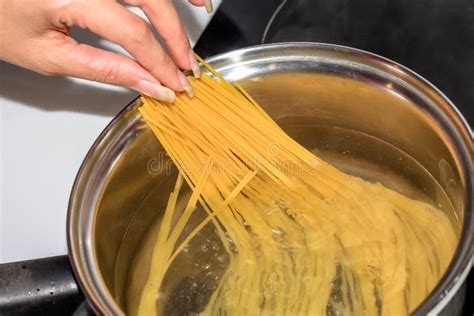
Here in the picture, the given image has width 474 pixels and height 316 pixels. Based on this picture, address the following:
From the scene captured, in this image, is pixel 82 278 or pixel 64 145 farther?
pixel 64 145

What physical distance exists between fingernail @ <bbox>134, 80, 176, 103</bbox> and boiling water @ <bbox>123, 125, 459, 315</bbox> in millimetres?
157

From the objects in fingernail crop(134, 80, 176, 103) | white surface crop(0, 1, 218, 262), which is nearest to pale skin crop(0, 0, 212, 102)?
fingernail crop(134, 80, 176, 103)

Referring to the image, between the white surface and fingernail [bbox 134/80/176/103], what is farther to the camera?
the white surface

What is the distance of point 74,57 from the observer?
3.11 feet

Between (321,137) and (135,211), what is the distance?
281 mm

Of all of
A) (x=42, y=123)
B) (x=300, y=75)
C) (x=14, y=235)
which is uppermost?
(x=300, y=75)

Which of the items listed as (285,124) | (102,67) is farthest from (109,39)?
(285,124)

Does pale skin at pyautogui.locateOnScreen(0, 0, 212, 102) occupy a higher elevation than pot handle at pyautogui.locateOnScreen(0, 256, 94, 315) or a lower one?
higher

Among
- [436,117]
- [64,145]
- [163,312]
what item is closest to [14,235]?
[64,145]

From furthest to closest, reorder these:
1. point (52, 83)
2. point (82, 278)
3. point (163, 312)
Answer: point (52, 83) → point (163, 312) → point (82, 278)

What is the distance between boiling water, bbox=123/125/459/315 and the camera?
948 millimetres

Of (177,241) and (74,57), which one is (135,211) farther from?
(74,57)

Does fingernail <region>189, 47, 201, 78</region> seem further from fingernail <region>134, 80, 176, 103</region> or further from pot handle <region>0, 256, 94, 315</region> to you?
pot handle <region>0, 256, 94, 315</region>

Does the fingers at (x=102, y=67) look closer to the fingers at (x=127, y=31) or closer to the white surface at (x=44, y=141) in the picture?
the fingers at (x=127, y=31)
